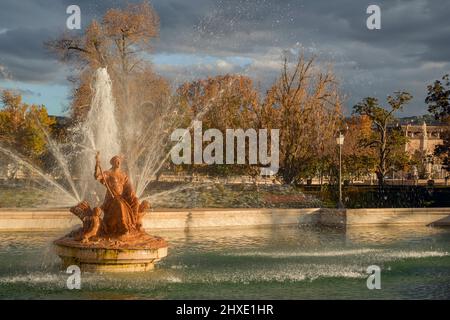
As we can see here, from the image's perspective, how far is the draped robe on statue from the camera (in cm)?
1435

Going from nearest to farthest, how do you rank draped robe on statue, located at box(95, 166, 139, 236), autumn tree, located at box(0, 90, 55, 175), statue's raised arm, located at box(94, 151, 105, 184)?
statue's raised arm, located at box(94, 151, 105, 184)
draped robe on statue, located at box(95, 166, 139, 236)
autumn tree, located at box(0, 90, 55, 175)

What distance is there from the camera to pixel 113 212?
14422 mm

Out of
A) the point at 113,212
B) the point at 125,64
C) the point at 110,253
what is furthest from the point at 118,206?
the point at 125,64

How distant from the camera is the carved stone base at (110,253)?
13906mm

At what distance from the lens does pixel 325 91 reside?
40.8 m

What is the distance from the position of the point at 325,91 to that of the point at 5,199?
20805 millimetres

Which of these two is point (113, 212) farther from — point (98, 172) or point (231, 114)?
point (231, 114)

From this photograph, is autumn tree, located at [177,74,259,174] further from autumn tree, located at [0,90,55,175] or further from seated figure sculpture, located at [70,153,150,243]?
seated figure sculpture, located at [70,153,150,243]

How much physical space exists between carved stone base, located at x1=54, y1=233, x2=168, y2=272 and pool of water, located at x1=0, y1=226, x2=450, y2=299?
348mm

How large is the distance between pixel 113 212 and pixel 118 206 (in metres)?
0.18

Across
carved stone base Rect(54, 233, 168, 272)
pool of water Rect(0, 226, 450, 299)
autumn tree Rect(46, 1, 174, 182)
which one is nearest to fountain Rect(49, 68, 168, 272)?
carved stone base Rect(54, 233, 168, 272)

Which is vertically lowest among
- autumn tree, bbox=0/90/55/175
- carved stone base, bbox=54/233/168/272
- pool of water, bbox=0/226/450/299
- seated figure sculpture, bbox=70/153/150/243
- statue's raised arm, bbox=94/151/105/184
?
pool of water, bbox=0/226/450/299

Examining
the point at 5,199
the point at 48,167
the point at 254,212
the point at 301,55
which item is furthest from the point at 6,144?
the point at 254,212

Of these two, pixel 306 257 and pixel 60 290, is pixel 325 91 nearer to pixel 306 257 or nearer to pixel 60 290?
pixel 306 257
